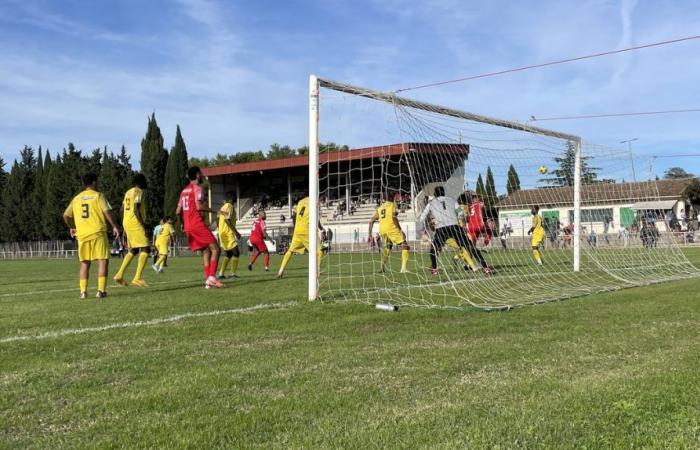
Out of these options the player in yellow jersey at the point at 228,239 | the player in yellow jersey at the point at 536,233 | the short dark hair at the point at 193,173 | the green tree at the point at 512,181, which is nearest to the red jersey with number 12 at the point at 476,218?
the green tree at the point at 512,181

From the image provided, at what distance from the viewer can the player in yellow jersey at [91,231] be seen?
28.4ft

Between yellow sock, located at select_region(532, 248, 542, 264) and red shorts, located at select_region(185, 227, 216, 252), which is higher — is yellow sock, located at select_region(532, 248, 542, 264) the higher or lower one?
the lower one

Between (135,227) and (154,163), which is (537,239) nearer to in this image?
(135,227)

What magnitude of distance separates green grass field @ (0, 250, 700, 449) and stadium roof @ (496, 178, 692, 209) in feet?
25.0

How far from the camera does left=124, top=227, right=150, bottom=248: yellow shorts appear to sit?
422 inches

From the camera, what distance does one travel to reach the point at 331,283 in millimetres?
10016

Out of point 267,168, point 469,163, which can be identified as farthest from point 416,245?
point 267,168

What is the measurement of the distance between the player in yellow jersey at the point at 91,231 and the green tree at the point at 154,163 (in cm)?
4794

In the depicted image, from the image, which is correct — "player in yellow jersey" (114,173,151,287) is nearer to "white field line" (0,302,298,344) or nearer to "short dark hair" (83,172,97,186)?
"short dark hair" (83,172,97,186)

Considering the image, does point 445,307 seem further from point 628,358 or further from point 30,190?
point 30,190

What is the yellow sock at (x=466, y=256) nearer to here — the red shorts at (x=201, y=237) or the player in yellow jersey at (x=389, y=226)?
the player in yellow jersey at (x=389, y=226)

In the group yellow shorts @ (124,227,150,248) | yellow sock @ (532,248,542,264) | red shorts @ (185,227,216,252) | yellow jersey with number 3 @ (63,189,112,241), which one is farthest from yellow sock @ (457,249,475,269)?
yellow jersey with number 3 @ (63,189,112,241)

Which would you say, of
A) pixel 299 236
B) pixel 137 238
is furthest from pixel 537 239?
pixel 137 238

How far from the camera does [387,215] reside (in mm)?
13828
